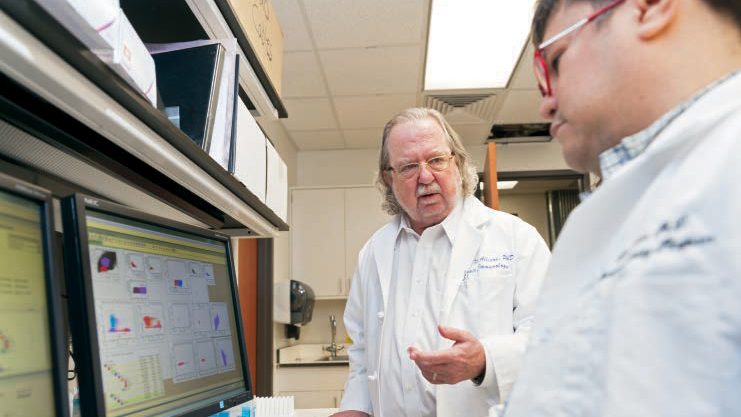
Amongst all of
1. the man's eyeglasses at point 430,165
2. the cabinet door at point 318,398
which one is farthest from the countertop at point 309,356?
the man's eyeglasses at point 430,165

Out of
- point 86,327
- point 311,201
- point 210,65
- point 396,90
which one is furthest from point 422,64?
point 86,327

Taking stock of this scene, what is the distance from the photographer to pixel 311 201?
4238 mm

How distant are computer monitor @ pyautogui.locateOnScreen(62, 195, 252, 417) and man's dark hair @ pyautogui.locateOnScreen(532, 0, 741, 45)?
2.00ft

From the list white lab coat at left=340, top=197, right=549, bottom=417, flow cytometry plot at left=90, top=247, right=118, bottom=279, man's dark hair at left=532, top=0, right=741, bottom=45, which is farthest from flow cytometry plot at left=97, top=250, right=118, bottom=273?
white lab coat at left=340, top=197, right=549, bottom=417

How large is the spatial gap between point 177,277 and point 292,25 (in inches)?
81.5

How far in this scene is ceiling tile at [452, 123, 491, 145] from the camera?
410 centimetres

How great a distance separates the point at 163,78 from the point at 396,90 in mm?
2478

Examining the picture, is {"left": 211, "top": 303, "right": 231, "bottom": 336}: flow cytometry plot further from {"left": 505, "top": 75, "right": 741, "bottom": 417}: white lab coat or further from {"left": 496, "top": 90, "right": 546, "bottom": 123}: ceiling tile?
{"left": 496, "top": 90, "right": 546, "bottom": 123}: ceiling tile

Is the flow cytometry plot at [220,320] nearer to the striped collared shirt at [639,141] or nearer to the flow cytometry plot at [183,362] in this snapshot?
the flow cytometry plot at [183,362]

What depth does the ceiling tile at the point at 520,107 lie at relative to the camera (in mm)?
3496

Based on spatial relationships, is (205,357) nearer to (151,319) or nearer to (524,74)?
(151,319)

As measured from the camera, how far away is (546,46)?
2.03ft

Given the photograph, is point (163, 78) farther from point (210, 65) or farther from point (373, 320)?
point (373, 320)

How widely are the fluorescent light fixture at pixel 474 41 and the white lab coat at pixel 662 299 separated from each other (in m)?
1.96
